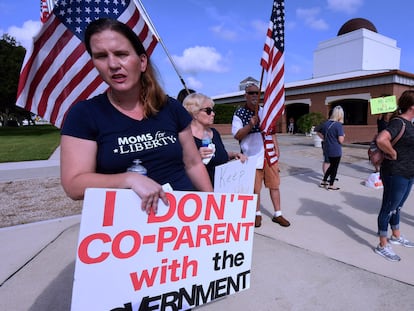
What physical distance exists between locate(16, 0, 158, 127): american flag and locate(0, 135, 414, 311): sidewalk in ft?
5.12

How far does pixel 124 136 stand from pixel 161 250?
59 centimetres

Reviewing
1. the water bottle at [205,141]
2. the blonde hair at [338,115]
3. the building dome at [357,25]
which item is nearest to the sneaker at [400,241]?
the water bottle at [205,141]

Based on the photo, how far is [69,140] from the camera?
Answer: 4.61 ft

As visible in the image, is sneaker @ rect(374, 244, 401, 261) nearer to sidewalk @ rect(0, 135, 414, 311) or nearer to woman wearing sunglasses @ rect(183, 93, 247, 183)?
sidewalk @ rect(0, 135, 414, 311)

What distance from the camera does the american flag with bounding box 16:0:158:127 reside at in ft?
9.52

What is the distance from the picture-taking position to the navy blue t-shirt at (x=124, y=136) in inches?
56.5

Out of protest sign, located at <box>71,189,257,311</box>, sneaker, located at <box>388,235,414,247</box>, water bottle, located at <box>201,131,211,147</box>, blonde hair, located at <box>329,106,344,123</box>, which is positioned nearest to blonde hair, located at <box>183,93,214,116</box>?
water bottle, located at <box>201,131,211,147</box>

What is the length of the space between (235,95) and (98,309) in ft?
110

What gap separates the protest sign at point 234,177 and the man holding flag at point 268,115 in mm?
1045

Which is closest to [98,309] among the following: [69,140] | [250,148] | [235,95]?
[69,140]

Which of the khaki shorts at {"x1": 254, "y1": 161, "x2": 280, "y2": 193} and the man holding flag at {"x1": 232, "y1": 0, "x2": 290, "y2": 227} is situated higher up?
the man holding flag at {"x1": 232, "y1": 0, "x2": 290, "y2": 227}

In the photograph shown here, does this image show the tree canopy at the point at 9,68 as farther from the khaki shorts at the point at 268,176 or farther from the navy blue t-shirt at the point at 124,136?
the navy blue t-shirt at the point at 124,136

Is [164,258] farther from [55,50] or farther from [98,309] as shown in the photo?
[55,50]

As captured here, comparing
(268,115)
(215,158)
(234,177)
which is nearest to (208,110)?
(215,158)
